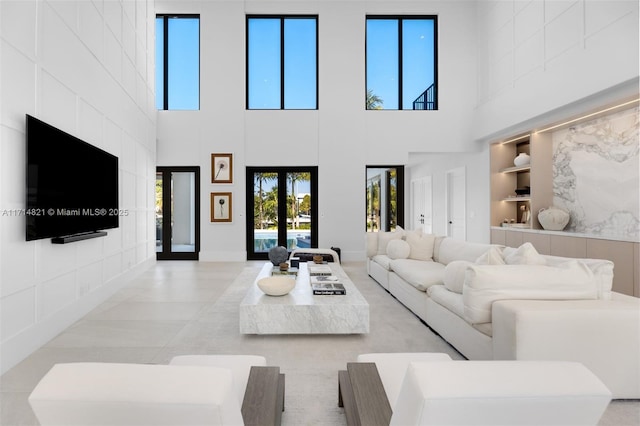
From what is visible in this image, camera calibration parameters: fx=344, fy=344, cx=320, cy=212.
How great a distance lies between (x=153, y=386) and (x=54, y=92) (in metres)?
3.48

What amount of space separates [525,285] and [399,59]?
21.9ft

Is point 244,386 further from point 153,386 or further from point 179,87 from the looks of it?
point 179,87

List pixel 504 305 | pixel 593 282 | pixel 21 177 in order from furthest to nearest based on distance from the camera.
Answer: pixel 21 177 → pixel 593 282 → pixel 504 305

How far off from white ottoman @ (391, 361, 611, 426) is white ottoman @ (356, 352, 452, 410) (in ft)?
2.31

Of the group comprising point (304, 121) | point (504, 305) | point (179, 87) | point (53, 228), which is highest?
point (179, 87)

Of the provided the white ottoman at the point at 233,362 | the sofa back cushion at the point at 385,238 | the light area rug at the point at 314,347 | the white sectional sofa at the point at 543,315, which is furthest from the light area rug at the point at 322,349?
the sofa back cushion at the point at 385,238

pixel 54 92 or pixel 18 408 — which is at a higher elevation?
pixel 54 92

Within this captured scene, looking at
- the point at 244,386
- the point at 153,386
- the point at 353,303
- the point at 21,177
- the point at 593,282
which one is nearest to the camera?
the point at 153,386

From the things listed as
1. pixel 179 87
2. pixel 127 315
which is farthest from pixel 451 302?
pixel 179 87

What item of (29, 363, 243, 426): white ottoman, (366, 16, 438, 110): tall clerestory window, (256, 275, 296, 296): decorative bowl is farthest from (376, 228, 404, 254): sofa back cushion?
(29, 363, 243, 426): white ottoman

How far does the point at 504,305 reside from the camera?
2039 millimetres

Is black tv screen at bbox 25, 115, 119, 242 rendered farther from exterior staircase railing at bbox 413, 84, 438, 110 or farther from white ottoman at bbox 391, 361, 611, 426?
exterior staircase railing at bbox 413, 84, 438, 110

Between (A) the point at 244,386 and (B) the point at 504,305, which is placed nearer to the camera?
(A) the point at 244,386

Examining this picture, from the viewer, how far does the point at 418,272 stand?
12.0 feet
